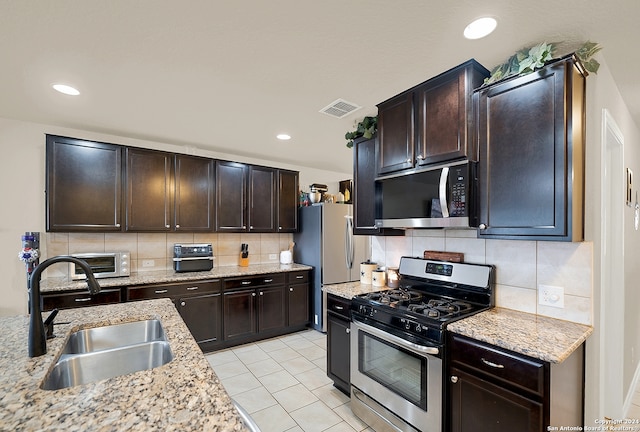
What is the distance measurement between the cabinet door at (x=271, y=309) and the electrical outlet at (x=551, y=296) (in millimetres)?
2967

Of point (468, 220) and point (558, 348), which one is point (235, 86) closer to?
point (468, 220)

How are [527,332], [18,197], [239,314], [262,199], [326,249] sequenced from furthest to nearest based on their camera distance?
[262,199] < [326,249] < [239,314] < [18,197] < [527,332]

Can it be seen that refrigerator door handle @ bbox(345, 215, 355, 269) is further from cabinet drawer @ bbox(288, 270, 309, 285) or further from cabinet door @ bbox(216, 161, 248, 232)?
cabinet door @ bbox(216, 161, 248, 232)

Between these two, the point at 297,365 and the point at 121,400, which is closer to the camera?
→ the point at 121,400

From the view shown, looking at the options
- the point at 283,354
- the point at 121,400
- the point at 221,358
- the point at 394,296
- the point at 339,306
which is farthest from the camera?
the point at 283,354

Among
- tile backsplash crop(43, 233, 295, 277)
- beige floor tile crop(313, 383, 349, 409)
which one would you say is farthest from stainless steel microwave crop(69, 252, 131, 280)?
beige floor tile crop(313, 383, 349, 409)

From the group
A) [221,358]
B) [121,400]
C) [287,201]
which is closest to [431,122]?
[121,400]

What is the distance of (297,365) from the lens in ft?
10.5

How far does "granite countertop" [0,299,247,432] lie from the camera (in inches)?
31.0

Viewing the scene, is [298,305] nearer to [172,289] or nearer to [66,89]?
[172,289]

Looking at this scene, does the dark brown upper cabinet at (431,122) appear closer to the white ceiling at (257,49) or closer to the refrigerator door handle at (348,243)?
the white ceiling at (257,49)

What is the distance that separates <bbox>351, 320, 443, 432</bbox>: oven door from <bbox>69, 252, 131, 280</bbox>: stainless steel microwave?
264 centimetres

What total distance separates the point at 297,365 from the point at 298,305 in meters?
1.05

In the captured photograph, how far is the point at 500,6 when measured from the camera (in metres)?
1.45
